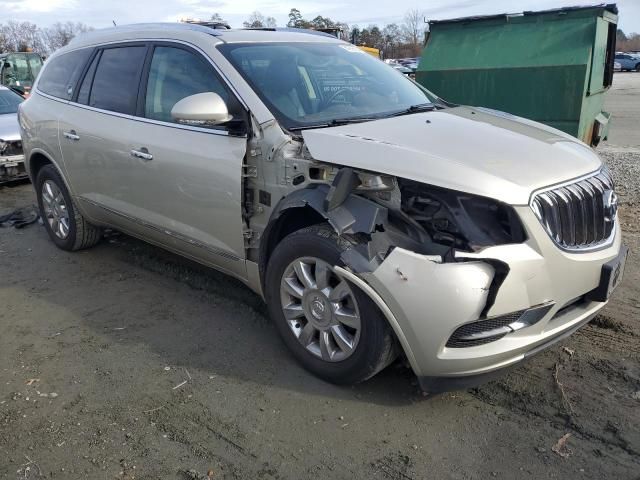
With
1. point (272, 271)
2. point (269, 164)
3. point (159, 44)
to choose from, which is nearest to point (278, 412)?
point (272, 271)

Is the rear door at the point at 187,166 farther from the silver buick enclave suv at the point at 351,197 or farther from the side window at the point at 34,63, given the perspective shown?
the side window at the point at 34,63

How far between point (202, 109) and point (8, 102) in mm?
7950

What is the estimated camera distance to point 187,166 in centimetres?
372

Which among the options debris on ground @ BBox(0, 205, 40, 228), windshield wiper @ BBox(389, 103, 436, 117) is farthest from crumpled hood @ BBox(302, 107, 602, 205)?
debris on ground @ BBox(0, 205, 40, 228)

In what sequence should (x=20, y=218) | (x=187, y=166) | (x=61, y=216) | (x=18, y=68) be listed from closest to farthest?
(x=187, y=166), (x=61, y=216), (x=20, y=218), (x=18, y=68)

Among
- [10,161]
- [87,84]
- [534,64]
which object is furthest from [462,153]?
[10,161]

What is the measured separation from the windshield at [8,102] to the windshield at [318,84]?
23.6 ft

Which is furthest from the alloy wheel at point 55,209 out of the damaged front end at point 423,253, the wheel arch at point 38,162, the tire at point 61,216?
the damaged front end at point 423,253

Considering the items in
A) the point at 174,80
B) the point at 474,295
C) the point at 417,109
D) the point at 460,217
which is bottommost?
the point at 474,295

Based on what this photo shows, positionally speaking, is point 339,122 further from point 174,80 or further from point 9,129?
point 9,129

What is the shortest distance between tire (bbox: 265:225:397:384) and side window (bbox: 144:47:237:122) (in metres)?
1.09

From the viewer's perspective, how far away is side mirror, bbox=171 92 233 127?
330 cm

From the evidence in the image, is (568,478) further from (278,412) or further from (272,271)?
(272,271)

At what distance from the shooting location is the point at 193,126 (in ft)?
12.3
